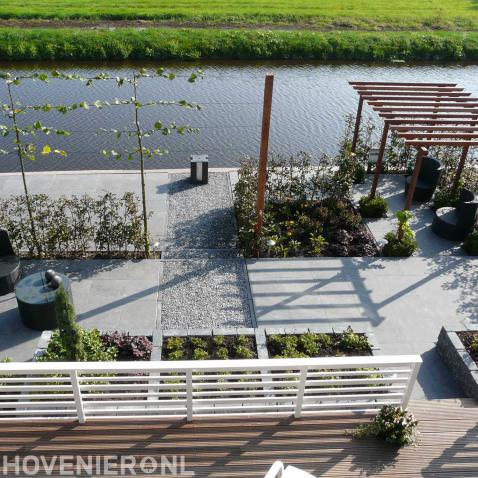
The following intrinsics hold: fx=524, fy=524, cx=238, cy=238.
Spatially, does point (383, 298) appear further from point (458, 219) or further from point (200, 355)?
point (200, 355)

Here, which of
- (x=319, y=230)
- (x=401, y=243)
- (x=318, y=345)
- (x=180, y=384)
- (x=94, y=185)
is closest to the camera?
(x=180, y=384)

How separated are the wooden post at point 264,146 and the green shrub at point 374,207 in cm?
287

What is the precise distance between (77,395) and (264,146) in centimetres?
569

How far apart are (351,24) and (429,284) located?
74.5 feet

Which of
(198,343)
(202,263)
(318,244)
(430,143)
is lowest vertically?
(202,263)

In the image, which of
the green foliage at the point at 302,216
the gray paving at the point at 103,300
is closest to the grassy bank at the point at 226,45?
the green foliage at the point at 302,216

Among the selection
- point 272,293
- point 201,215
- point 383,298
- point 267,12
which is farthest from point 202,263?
point 267,12

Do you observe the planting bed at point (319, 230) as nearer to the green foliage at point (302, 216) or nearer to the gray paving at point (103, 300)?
the green foliage at point (302, 216)

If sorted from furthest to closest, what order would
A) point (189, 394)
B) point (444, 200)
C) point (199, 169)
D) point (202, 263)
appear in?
1. point (199, 169)
2. point (444, 200)
3. point (202, 263)
4. point (189, 394)

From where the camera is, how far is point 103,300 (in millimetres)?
8906

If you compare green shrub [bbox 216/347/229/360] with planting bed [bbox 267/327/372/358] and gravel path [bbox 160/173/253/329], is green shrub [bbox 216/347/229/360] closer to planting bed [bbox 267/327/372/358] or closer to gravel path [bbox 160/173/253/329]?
planting bed [bbox 267/327/372/358]

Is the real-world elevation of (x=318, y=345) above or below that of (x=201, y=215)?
above

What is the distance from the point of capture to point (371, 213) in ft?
38.9

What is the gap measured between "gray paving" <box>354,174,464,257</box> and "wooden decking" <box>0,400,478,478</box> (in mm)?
5696
